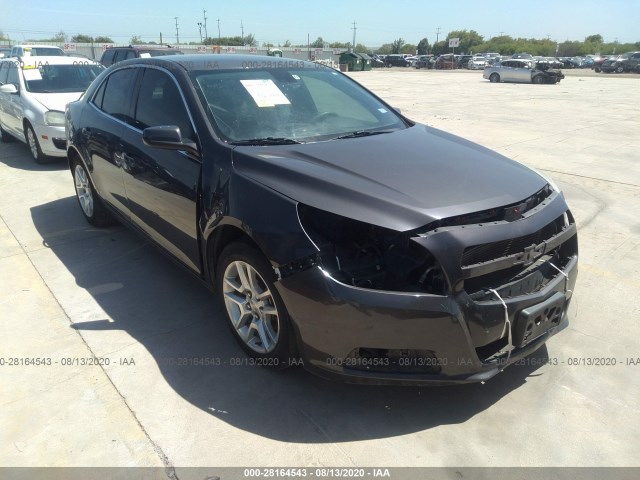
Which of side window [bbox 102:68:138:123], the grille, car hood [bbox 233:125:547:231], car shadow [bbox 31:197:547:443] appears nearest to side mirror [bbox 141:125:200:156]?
car hood [bbox 233:125:547:231]

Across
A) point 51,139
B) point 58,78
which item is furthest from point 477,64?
point 51,139

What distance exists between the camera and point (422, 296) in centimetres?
224

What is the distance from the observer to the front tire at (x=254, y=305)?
8.54 ft

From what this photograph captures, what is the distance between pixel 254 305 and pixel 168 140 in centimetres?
114

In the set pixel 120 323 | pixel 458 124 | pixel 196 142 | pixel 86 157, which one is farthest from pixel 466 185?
pixel 458 124

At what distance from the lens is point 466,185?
2621 mm

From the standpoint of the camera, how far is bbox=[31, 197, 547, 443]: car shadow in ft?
8.37

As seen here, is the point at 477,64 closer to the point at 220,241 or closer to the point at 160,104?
the point at 160,104

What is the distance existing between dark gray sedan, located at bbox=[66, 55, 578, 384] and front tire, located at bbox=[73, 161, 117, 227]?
1.59 metres

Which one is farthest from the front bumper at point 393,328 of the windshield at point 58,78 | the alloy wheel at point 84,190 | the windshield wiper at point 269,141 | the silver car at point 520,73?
the silver car at point 520,73

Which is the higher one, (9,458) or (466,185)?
(466,185)

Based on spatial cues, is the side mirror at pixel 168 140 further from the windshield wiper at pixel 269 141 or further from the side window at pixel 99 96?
the side window at pixel 99 96

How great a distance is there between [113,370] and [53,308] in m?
1.07

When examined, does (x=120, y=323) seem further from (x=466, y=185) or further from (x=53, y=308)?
(x=466, y=185)
